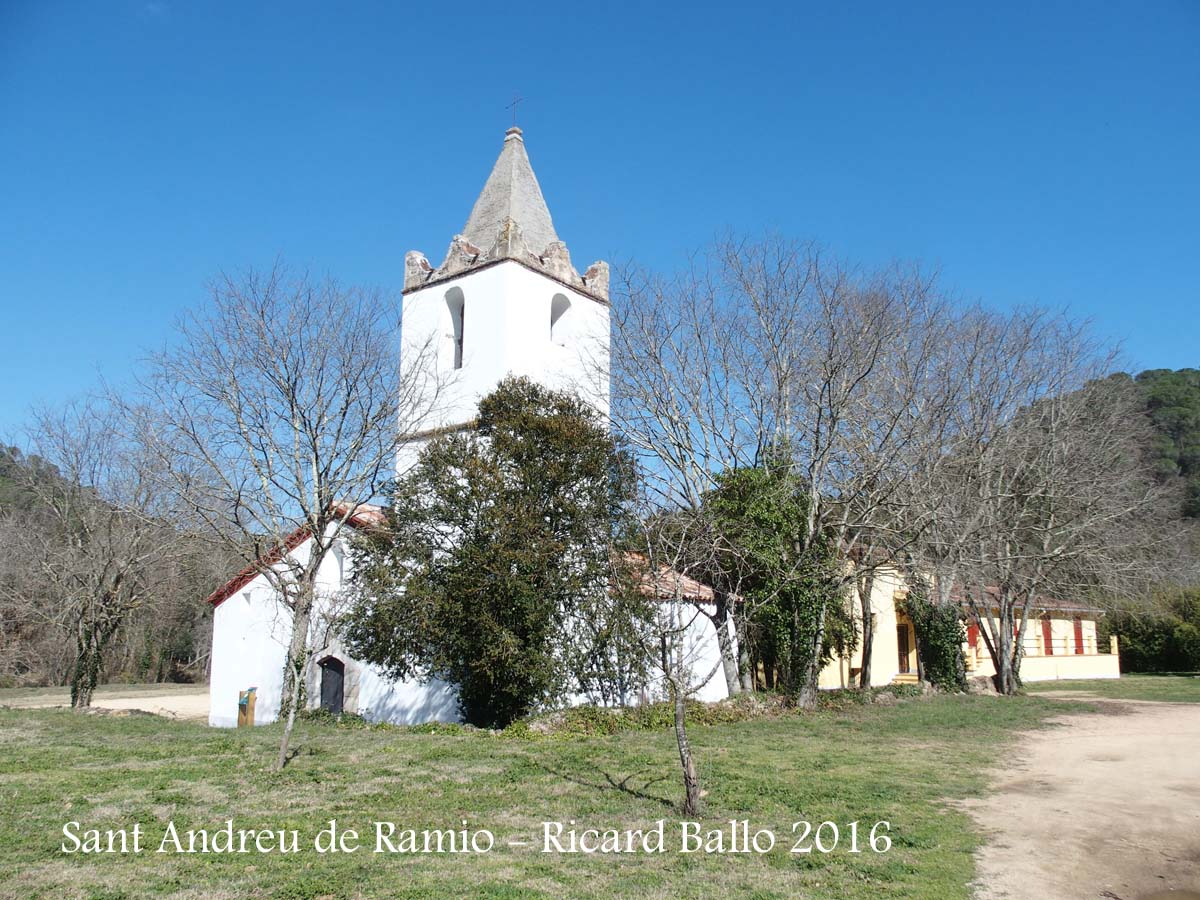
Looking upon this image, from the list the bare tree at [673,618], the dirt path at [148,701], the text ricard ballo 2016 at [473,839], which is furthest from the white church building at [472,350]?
the text ricard ballo 2016 at [473,839]

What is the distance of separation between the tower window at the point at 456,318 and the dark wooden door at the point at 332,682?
8.44 metres

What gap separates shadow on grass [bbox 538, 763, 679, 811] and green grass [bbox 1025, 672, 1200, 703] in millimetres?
21364

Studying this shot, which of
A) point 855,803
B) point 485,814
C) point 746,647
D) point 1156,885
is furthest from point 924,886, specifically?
point 746,647

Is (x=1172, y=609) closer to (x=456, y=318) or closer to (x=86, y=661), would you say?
(x=456, y=318)

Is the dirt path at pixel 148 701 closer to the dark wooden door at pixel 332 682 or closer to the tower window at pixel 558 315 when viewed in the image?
the dark wooden door at pixel 332 682

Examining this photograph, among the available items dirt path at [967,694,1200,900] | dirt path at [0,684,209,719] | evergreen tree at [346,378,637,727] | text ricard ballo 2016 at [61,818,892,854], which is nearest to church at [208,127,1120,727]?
dirt path at [0,684,209,719]

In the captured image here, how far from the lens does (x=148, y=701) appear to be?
30188 mm

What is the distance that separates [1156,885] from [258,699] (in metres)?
21.4

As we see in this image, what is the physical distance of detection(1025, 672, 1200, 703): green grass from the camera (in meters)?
26.6

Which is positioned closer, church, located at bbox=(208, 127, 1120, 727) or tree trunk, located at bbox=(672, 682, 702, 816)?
tree trunk, located at bbox=(672, 682, 702, 816)

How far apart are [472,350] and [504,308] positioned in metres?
1.44

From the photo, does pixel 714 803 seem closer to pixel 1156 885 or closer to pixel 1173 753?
pixel 1156 885

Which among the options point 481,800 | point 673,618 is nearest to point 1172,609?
point 673,618

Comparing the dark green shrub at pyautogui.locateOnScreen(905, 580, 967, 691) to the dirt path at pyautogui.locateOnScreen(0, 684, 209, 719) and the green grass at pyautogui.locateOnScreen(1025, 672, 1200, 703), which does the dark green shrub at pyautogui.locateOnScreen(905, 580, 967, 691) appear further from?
the dirt path at pyautogui.locateOnScreen(0, 684, 209, 719)
